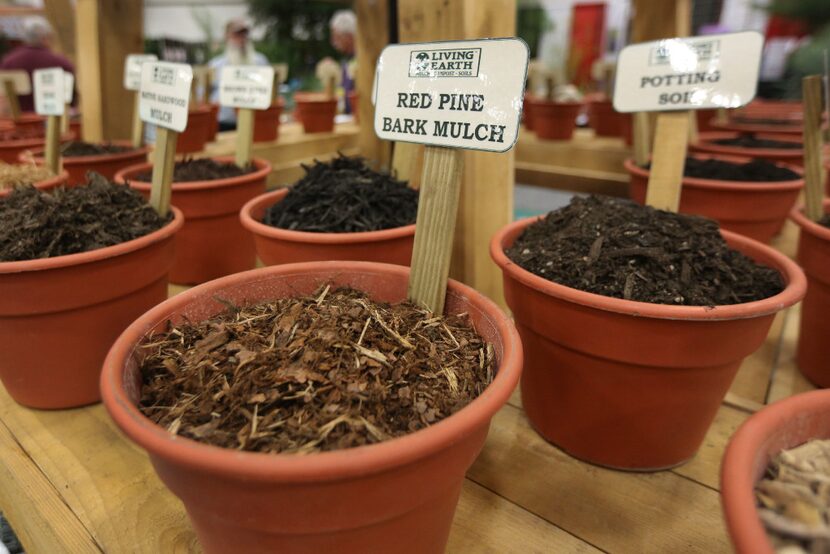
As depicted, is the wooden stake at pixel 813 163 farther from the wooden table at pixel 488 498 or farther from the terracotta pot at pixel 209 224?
the terracotta pot at pixel 209 224

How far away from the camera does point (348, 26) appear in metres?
5.42

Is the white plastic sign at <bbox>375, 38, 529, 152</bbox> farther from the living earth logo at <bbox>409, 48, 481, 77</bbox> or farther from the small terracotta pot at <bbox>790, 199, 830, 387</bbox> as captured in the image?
the small terracotta pot at <bbox>790, 199, 830, 387</bbox>

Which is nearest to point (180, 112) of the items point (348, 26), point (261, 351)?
point (261, 351)

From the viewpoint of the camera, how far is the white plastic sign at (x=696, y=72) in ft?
3.59

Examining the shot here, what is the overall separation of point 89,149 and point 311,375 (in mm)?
1883

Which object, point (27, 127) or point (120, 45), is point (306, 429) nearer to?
point (120, 45)

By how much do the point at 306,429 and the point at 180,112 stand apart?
89 centimetres

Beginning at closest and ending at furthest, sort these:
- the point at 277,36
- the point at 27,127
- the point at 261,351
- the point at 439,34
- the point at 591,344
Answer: the point at 261,351 < the point at 591,344 < the point at 439,34 < the point at 27,127 < the point at 277,36

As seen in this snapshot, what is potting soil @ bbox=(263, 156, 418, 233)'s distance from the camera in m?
1.19

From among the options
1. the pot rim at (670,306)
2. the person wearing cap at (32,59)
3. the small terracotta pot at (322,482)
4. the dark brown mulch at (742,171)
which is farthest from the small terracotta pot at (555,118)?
the person wearing cap at (32,59)

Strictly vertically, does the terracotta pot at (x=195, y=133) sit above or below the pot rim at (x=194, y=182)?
above

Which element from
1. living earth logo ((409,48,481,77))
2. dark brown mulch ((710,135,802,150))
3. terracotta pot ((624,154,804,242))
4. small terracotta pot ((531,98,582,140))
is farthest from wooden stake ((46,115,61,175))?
dark brown mulch ((710,135,802,150))

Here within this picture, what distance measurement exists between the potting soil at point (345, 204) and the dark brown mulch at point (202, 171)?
463 millimetres

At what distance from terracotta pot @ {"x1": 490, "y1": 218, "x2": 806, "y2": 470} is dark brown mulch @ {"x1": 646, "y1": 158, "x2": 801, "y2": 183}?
2.33 ft
